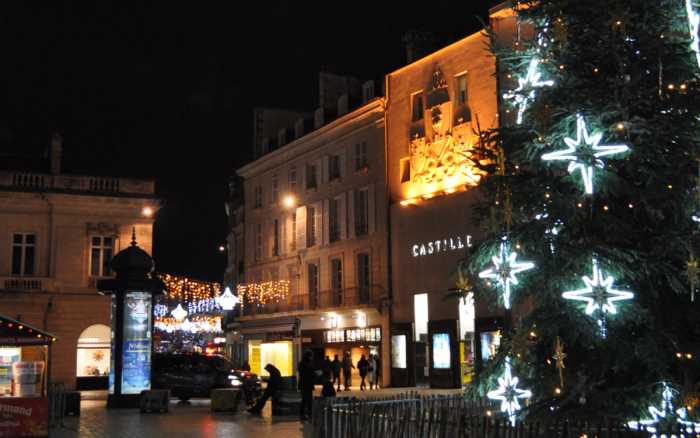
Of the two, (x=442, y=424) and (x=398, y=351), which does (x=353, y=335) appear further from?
(x=442, y=424)

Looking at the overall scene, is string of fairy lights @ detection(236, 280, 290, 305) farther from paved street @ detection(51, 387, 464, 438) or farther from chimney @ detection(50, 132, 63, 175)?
paved street @ detection(51, 387, 464, 438)

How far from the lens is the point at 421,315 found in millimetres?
37312

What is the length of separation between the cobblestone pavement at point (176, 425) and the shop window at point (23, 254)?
59.0ft

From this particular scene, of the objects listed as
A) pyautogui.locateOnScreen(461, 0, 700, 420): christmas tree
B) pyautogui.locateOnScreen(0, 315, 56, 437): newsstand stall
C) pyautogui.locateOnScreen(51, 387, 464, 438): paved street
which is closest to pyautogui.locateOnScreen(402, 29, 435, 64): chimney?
pyautogui.locateOnScreen(51, 387, 464, 438): paved street

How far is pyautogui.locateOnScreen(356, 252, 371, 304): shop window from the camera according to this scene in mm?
40812

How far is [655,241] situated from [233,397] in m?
16.2

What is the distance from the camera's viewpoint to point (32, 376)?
16.3 meters

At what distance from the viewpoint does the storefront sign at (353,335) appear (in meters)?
40.0

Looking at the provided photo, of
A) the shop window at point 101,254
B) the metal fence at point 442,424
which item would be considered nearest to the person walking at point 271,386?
the metal fence at point 442,424

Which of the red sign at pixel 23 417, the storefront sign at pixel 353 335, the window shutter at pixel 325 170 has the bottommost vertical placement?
the red sign at pixel 23 417

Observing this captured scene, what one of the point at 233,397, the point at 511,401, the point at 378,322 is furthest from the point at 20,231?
the point at 511,401

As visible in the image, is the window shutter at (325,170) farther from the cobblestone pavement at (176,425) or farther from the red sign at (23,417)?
the red sign at (23,417)

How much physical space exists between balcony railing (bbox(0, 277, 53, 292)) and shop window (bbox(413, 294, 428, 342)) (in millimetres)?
17584

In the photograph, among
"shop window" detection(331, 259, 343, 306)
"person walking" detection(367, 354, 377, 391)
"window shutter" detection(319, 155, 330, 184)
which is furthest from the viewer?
"window shutter" detection(319, 155, 330, 184)
